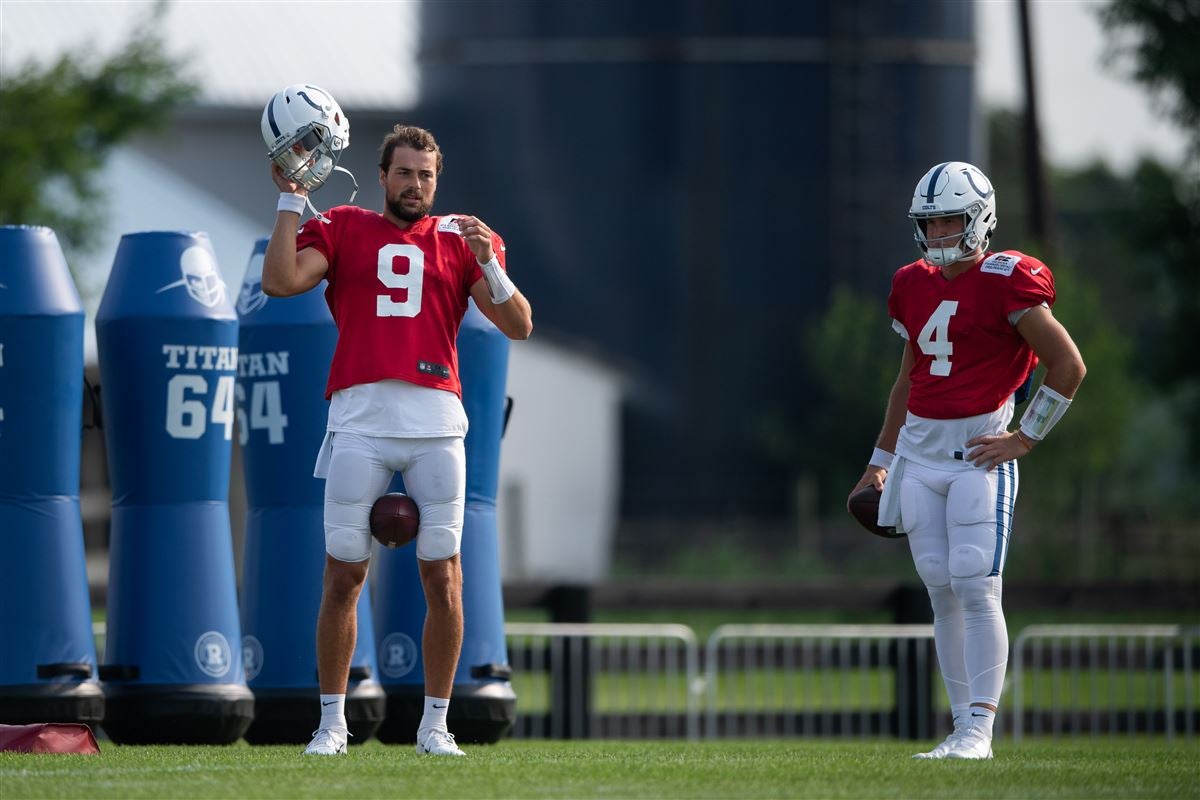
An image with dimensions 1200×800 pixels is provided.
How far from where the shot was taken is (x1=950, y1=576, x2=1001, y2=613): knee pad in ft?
23.9

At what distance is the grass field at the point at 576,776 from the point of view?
20.1 ft

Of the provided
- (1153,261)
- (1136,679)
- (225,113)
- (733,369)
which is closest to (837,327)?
(733,369)

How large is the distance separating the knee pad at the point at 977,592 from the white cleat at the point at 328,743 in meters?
2.22

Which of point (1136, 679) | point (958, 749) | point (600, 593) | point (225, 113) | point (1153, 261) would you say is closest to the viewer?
point (958, 749)

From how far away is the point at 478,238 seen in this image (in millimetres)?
7156

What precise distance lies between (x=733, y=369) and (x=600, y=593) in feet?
69.0

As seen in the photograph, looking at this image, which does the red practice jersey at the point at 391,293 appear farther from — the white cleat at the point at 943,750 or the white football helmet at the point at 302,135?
the white cleat at the point at 943,750

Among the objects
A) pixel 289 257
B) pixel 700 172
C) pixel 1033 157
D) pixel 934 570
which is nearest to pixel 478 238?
pixel 289 257

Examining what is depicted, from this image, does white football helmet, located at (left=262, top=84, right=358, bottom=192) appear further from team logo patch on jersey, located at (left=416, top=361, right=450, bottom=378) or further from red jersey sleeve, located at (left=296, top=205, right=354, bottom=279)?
team logo patch on jersey, located at (left=416, top=361, right=450, bottom=378)

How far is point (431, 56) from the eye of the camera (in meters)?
34.6

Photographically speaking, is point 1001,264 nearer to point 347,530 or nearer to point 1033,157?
point 347,530

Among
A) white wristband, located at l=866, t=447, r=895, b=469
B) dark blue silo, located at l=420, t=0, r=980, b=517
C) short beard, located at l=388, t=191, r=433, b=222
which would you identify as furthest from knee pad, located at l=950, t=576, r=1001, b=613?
dark blue silo, located at l=420, t=0, r=980, b=517

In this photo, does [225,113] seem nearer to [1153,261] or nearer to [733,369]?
[733,369]

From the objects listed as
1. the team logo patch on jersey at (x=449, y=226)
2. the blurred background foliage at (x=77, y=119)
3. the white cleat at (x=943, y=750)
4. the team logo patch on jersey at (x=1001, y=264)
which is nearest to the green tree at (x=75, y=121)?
the blurred background foliage at (x=77, y=119)
